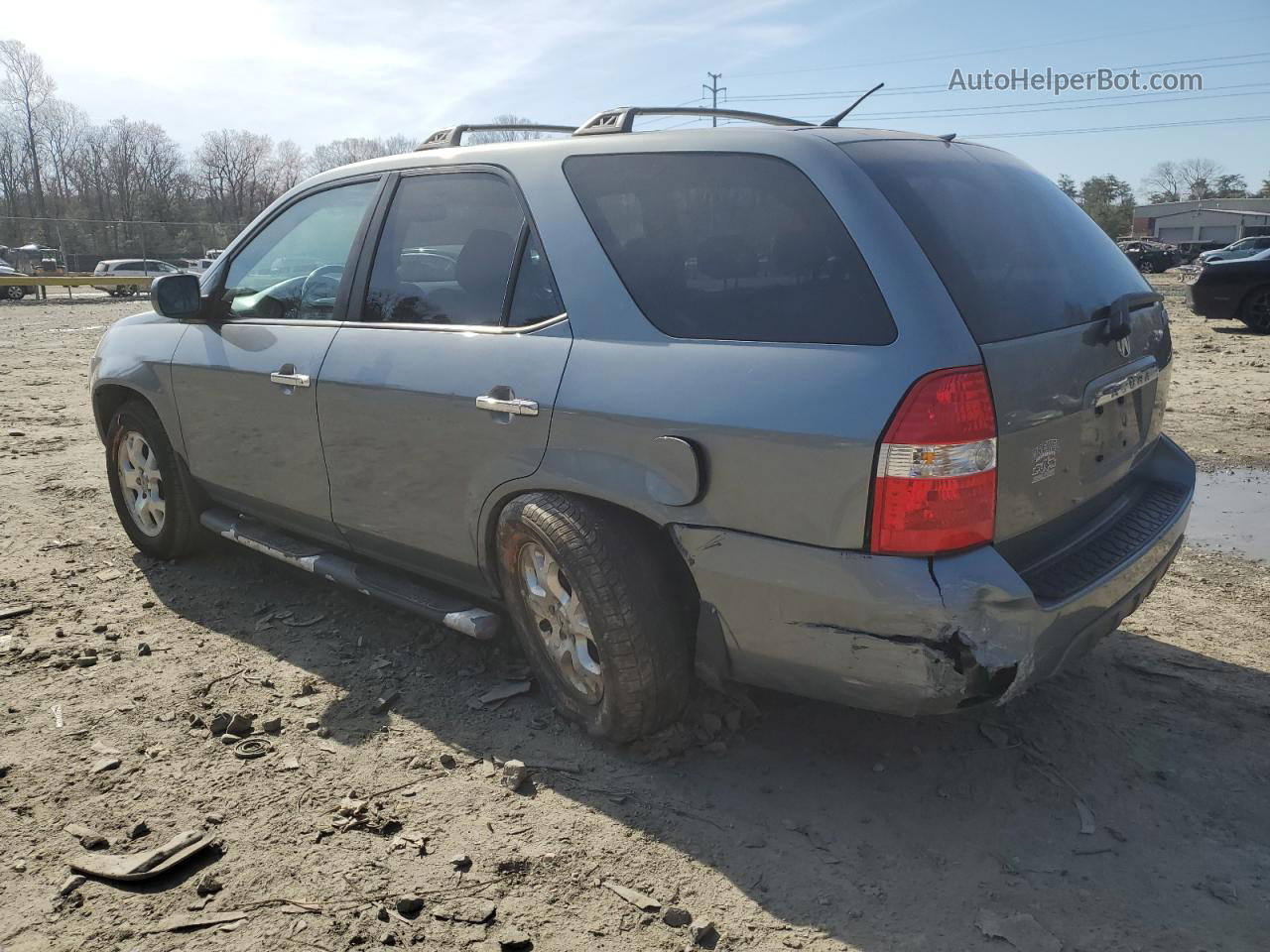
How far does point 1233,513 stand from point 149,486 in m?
5.70

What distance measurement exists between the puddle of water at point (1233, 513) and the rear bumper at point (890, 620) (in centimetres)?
256

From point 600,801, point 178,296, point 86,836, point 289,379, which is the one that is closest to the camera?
point 86,836

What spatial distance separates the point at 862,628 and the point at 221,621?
2.98 metres

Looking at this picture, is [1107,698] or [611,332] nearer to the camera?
[611,332]

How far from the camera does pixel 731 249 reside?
267cm

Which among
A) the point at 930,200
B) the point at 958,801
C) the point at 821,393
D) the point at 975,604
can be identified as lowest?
the point at 958,801

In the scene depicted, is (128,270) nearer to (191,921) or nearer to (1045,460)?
(191,921)

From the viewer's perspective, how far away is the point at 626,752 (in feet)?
10.1

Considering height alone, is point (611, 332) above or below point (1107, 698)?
above

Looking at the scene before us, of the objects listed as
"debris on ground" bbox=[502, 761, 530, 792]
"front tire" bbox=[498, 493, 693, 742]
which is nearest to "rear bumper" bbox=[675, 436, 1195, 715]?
"front tire" bbox=[498, 493, 693, 742]

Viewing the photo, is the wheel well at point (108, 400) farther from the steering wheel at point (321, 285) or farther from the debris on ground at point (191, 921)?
the debris on ground at point (191, 921)

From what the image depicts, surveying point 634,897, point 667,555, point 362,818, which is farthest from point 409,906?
point 667,555

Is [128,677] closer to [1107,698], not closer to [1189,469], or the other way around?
[1107,698]

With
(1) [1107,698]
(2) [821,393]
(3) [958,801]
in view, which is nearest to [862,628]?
(2) [821,393]
